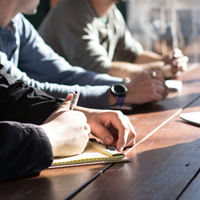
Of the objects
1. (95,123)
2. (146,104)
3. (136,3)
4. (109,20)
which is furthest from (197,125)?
(136,3)

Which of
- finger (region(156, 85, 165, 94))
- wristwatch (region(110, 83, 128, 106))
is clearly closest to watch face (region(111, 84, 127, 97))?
wristwatch (region(110, 83, 128, 106))

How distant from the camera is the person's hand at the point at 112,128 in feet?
3.59

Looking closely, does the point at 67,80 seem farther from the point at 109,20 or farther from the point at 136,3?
the point at 136,3

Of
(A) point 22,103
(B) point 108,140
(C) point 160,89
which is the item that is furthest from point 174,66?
(B) point 108,140

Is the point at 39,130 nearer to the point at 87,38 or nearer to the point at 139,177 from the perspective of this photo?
the point at 139,177

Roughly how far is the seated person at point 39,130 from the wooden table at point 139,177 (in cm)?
3

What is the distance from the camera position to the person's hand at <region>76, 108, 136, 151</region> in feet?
3.59

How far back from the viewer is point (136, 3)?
226 inches

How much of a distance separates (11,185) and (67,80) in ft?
3.59

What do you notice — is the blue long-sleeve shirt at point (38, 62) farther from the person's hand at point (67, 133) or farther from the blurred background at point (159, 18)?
the blurred background at point (159, 18)

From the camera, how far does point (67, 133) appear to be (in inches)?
39.6

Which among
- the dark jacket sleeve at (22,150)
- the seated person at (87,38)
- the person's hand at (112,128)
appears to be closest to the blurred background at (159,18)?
the seated person at (87,38)

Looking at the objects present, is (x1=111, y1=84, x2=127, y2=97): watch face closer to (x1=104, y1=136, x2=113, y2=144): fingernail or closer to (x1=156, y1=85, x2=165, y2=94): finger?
(x1=156, y1=85, x2=165, y2=94): finger

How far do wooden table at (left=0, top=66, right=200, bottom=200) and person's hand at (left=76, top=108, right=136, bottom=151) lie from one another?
0.03 m
